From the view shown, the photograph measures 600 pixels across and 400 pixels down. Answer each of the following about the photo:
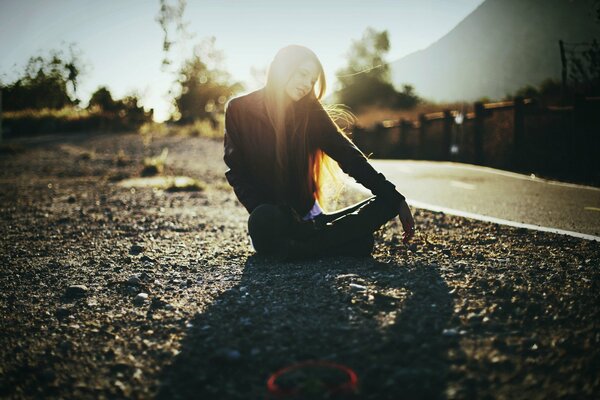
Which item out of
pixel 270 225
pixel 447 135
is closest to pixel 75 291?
pixel 270 225

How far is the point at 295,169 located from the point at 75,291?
148 cm

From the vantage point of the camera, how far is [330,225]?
2572 millimetres

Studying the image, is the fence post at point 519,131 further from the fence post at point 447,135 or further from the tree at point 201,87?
the tree at point 201,87

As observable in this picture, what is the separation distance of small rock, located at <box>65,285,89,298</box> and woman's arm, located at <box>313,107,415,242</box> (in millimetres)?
1673

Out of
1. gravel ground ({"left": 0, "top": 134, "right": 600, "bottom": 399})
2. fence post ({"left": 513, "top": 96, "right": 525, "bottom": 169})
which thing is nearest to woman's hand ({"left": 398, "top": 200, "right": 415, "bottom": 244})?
gravel ground ({"left": 0, "top": 134, "right": 600, "bottom": 399})

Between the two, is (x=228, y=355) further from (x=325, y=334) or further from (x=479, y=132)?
(x=479, y=132)

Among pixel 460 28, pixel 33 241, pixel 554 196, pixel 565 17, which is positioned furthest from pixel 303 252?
pixel 565 17

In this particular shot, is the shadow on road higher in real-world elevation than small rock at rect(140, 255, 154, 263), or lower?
lower

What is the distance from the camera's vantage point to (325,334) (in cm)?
162

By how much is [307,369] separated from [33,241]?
9.40ft

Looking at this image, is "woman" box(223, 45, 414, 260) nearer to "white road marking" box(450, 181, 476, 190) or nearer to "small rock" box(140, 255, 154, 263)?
"small rock" box(140, 255, 154, 263)

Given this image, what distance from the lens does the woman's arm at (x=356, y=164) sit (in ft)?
8.52

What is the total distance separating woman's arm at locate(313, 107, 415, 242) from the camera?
2.60m

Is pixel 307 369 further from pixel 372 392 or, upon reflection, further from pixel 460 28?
pixel 460 28
